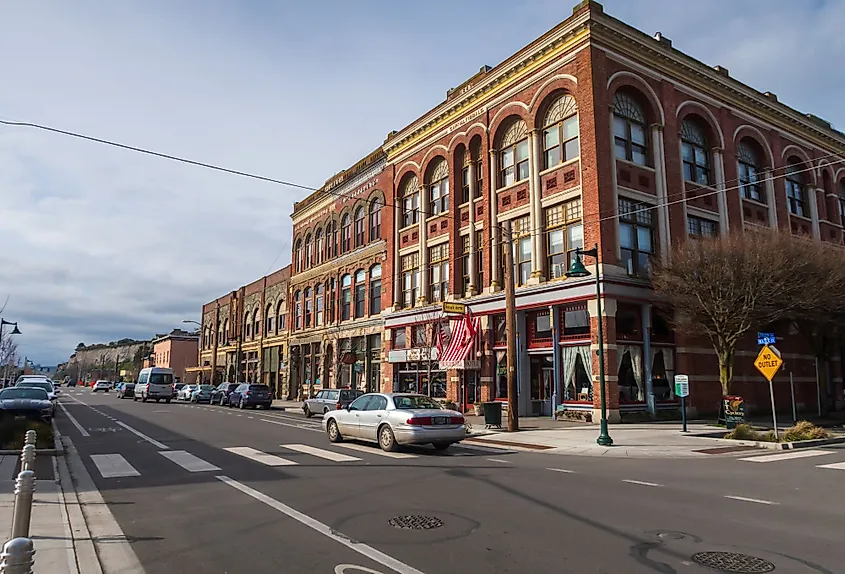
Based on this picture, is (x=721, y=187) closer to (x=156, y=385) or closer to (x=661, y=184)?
(x=661, y=184)

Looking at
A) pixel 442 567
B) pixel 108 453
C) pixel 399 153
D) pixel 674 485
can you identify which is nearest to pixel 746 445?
pixel 674 485

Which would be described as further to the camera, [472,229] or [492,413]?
[472,229]

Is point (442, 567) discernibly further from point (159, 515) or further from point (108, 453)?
point (108, 453)

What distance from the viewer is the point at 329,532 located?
23.6ft

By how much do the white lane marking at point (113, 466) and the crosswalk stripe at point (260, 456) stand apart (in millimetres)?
2406

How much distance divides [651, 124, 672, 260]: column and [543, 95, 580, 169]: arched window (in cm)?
372

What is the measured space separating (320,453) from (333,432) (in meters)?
2.91

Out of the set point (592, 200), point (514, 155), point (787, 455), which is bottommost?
point (787, 455)

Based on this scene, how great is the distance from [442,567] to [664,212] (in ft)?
78.0

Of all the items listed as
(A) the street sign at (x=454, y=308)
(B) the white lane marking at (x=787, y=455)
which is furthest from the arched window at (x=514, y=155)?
(B) the white lane marking at (x=787, y=455)

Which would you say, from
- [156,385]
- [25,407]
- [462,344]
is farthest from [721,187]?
[156,385]

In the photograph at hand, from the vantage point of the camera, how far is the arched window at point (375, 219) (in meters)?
40.8

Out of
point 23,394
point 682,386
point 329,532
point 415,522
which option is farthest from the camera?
point 23,394

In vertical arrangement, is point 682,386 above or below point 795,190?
below
